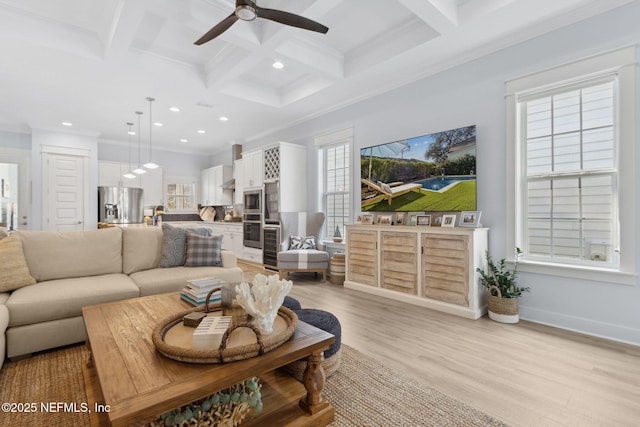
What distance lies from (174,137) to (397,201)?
5.59m

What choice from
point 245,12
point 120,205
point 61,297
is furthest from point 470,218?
point 120,205

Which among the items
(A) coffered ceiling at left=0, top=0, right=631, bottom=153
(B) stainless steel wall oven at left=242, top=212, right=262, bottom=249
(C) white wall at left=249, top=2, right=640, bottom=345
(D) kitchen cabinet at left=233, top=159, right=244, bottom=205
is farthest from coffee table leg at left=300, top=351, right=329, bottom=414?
(D) kitchen cabinet at left=233, top=159, right=244, bottom=205

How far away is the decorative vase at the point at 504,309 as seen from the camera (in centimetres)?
295

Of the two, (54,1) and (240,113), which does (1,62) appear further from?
(240,113)

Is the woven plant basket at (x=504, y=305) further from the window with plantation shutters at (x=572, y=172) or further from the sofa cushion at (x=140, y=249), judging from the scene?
the sofa cushion at (x=140, y=249)

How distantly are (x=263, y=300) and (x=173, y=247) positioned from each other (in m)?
2.28

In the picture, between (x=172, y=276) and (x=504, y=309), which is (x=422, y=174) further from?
(x=172, y=276)

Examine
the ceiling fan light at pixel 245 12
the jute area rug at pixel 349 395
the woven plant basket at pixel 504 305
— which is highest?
the ceiling fan light at pixel 245 12

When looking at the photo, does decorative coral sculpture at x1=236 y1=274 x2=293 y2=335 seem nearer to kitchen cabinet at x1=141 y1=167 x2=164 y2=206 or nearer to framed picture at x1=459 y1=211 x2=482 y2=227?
framed picture at x1=459 y1=211 x2=482 y2=227

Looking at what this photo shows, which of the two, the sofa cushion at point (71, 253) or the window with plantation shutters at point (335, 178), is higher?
the window with plantation shutters at point (335, 178)

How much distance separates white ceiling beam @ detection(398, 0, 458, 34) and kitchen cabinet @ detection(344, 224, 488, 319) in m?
1.96

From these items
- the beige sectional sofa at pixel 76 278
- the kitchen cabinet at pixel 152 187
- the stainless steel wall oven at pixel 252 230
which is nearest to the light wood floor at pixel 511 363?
the beige sectional sofa at pixel 76 278

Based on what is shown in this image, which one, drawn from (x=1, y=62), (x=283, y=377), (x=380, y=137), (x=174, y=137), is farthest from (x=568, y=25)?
(x=174, y=137)

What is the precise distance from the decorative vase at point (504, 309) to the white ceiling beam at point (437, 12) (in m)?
2.56
